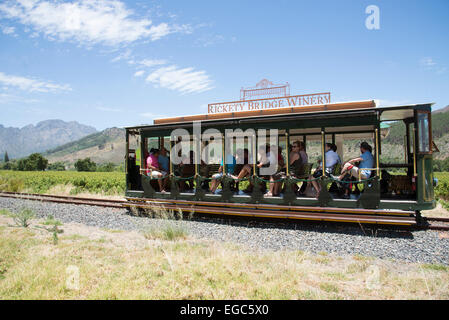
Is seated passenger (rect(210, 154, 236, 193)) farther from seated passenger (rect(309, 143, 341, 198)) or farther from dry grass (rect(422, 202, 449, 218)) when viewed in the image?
dry grass (rect(422, 202, 449, 218))

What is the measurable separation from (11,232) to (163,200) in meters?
3.84

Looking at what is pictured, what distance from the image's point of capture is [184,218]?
9367 mm

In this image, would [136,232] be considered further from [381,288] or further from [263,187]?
[381,288]

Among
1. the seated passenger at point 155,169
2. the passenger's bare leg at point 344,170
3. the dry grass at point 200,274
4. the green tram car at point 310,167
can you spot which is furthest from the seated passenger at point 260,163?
the dry grass at point 200,274

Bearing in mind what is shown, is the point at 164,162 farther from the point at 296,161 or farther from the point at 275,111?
the point at 296,161

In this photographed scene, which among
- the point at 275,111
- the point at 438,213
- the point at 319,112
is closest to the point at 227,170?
the point at 275,111

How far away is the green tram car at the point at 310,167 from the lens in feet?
23.3

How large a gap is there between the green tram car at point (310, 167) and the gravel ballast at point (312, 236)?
340mm

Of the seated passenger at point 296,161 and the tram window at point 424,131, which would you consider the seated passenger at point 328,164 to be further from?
the tram window at point 424,131

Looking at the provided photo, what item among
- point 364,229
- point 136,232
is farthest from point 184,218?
point 364,229

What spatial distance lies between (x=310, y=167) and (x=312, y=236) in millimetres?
2056

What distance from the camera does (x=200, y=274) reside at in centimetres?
447

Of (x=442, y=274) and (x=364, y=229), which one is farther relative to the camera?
(x=364, y=229)

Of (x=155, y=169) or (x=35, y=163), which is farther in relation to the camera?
(x=35, y=163)
